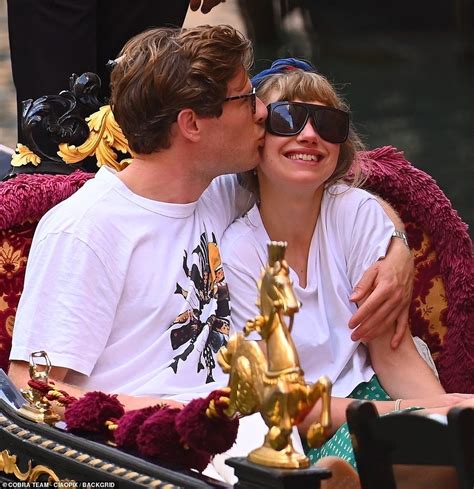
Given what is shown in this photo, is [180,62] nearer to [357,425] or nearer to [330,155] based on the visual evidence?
[330,155]

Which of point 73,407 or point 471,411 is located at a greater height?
point 471,411

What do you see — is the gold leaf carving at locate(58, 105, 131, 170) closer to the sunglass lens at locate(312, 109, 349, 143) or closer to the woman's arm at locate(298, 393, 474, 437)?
the sunglass lens at locate(312, 109, 349, 143)

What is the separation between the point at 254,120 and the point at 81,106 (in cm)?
34

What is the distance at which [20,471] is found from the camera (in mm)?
2449

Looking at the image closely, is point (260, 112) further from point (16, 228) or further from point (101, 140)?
point (16, 228)

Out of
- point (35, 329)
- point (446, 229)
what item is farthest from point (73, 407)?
point (446, 229)

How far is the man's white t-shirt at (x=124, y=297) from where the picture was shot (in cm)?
269

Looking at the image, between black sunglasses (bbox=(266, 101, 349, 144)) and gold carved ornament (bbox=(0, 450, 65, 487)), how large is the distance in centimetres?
78

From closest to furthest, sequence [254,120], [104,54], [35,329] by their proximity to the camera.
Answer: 1. [35,329]
2. [254,120]
3. [104,54]

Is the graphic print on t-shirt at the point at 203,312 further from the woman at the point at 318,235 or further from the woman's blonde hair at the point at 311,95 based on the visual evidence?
the woman's blonde hair at the point at 311,95

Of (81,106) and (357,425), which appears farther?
(81,106)

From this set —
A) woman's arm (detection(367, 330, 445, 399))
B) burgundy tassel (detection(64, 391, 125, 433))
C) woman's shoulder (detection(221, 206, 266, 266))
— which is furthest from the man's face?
burgundy tassel (detection(64, 391, 125, 433))

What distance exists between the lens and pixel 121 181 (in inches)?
112

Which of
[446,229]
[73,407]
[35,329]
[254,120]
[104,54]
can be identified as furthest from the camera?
[104,54]
